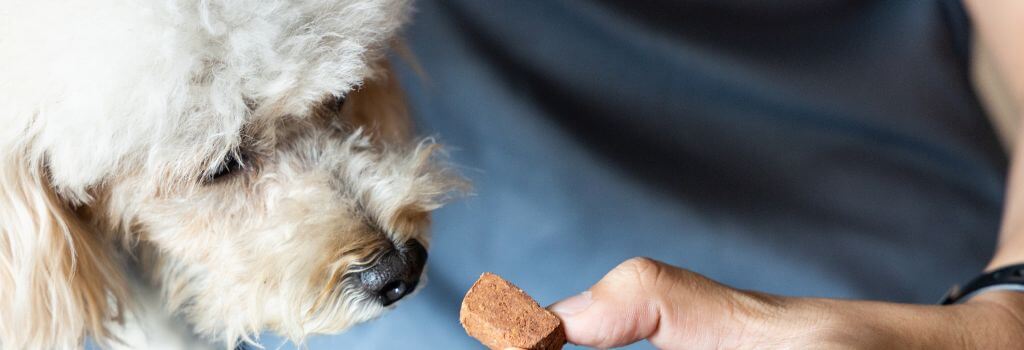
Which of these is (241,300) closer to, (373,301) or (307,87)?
(373,301)

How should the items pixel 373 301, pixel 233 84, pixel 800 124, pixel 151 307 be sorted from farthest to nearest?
pixel 800 124
pixel 151 307
pixel 373 301
pixel 233 84

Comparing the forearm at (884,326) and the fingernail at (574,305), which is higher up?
the fingernail at (574,305)

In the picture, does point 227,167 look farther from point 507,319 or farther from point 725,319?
point 725,319

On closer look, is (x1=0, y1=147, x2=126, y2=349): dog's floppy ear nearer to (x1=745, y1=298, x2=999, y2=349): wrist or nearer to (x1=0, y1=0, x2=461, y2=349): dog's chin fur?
(x1=0, y1=0, x2=461, y2=349): dog's chin fur

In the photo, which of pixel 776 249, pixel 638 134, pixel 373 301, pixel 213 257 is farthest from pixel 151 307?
pixel 776 249

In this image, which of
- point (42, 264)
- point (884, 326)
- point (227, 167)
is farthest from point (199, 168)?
point (884, 326)

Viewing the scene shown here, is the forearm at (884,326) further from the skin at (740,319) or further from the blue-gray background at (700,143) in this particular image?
the blue-gray background at (700,143)

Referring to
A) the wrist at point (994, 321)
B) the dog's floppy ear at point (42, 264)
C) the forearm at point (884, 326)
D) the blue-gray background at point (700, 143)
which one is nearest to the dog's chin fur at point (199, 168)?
the dog's floppy ear at point (42, 264)

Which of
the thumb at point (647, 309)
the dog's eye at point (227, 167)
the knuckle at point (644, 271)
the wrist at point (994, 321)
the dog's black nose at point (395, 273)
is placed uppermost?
the dog's eye at point (227, 167)
